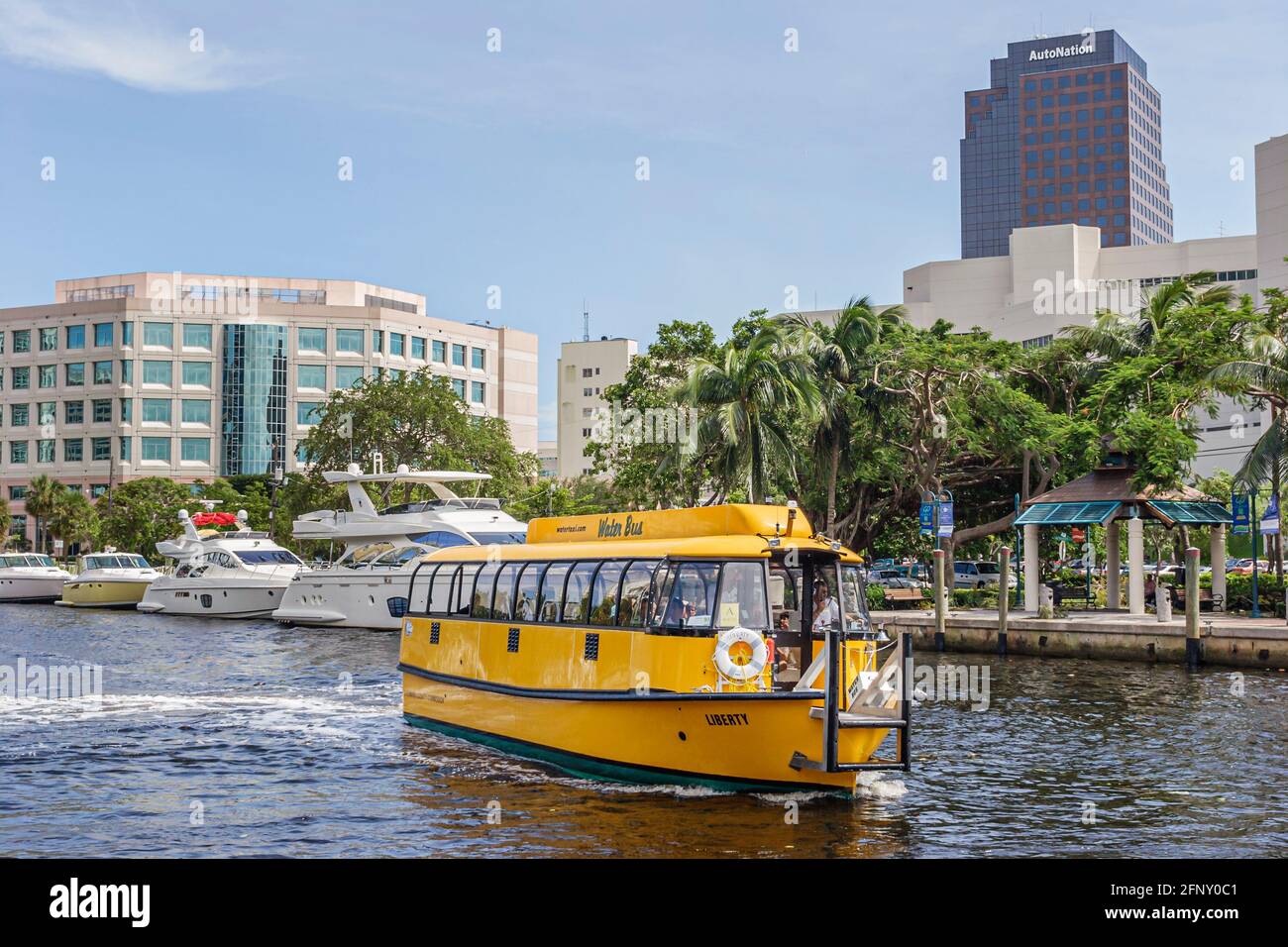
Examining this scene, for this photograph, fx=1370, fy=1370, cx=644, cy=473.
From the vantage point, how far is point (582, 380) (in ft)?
461

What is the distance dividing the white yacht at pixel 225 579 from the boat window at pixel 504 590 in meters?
32.4

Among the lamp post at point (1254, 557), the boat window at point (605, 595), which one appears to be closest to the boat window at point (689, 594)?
the boat window at point (605, 595)

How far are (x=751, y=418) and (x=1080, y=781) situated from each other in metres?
26.3

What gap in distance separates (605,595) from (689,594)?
166 cm

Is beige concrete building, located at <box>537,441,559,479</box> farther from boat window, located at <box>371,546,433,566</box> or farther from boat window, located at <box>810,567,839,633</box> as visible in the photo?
boat window, located at <box>810,567,839,633</box>

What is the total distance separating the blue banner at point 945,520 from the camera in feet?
123

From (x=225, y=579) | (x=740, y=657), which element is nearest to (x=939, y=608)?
(x=740, y=657)

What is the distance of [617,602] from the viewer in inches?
664

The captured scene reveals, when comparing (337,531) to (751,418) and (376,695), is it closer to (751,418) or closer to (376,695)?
(751,418)

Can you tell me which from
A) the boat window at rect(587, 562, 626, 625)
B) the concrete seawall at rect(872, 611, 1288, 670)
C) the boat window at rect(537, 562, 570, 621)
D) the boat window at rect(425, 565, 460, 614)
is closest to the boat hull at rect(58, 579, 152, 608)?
the concrete seawall at rect(872, 611, 1288, 670)

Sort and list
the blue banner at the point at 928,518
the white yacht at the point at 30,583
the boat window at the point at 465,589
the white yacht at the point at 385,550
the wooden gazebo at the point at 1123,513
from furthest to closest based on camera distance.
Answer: the white yacht at the point at 30,583 → the white yacht at the point at 385,550 → the blue banner at the point at 928,518 → the wooden gazebo at the point at 1123,513 → the boat window at the point at 465,589

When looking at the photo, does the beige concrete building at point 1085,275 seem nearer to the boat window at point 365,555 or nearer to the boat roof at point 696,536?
the boat window at point 365,555
